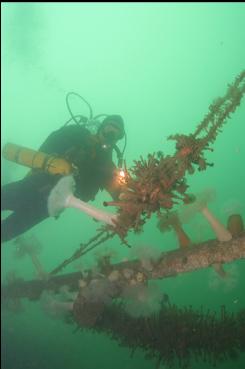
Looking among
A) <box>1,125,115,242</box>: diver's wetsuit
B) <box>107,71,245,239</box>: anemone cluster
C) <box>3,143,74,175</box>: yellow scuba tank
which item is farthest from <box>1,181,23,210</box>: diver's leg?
<box>107,71,245,239</box>: anemone cluster

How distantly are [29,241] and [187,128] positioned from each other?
68.4m

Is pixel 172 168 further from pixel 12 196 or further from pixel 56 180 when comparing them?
pixel 12 196

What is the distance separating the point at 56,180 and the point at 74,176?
0.33 metres

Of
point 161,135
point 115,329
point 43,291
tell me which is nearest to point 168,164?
point 115,329

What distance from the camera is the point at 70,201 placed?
15.3 feet

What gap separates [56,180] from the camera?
5.07m

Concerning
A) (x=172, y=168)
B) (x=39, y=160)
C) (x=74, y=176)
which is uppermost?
(x=39, y=160)

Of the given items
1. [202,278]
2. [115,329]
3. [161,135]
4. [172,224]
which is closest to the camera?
[172,224]

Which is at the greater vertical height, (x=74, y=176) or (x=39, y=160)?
(x=39, y=160)

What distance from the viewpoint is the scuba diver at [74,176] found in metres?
5.11

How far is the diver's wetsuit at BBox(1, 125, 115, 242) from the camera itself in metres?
5.10

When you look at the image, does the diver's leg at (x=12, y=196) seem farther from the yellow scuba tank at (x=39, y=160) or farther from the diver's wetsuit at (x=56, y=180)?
the yellow scuba tank at (x=39, y=160)

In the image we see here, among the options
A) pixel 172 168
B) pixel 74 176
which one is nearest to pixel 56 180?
pixel 74 176

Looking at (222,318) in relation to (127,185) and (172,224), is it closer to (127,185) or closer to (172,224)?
(172,224)
